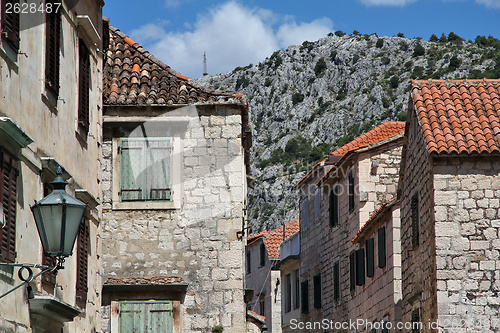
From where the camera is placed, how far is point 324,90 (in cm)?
8006

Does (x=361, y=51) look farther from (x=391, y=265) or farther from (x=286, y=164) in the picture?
(x=391, y=265)

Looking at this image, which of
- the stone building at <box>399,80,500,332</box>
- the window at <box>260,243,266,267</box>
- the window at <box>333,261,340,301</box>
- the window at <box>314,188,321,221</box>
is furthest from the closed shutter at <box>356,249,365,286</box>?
the window at <box>260,243,266,267</box>

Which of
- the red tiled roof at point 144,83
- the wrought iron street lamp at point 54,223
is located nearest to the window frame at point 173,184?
the red tiled roof at point 144,83

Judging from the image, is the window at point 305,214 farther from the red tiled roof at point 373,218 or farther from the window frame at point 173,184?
the window frame at point 173,184

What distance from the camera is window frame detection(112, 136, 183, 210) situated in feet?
54.9

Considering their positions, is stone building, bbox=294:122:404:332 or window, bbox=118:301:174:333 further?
stone building, bbox=294:122:404:332

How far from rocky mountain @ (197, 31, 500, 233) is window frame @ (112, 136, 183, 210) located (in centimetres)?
4630

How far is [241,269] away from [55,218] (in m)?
9.00

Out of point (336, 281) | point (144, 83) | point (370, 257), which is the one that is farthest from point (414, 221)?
point (336, 281)

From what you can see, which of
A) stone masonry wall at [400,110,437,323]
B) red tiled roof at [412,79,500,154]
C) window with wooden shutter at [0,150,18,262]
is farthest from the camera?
stone masonry wall at [400,110,437,323]

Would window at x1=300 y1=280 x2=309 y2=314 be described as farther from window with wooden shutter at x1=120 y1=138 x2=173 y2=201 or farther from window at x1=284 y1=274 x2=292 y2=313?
window with wooden shutter at x1=120 y1=138 x2=173 y2=201

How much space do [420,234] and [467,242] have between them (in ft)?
4.92

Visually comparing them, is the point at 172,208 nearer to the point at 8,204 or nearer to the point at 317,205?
the point at 8,204

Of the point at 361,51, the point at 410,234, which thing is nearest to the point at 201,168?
the point at 410,234
